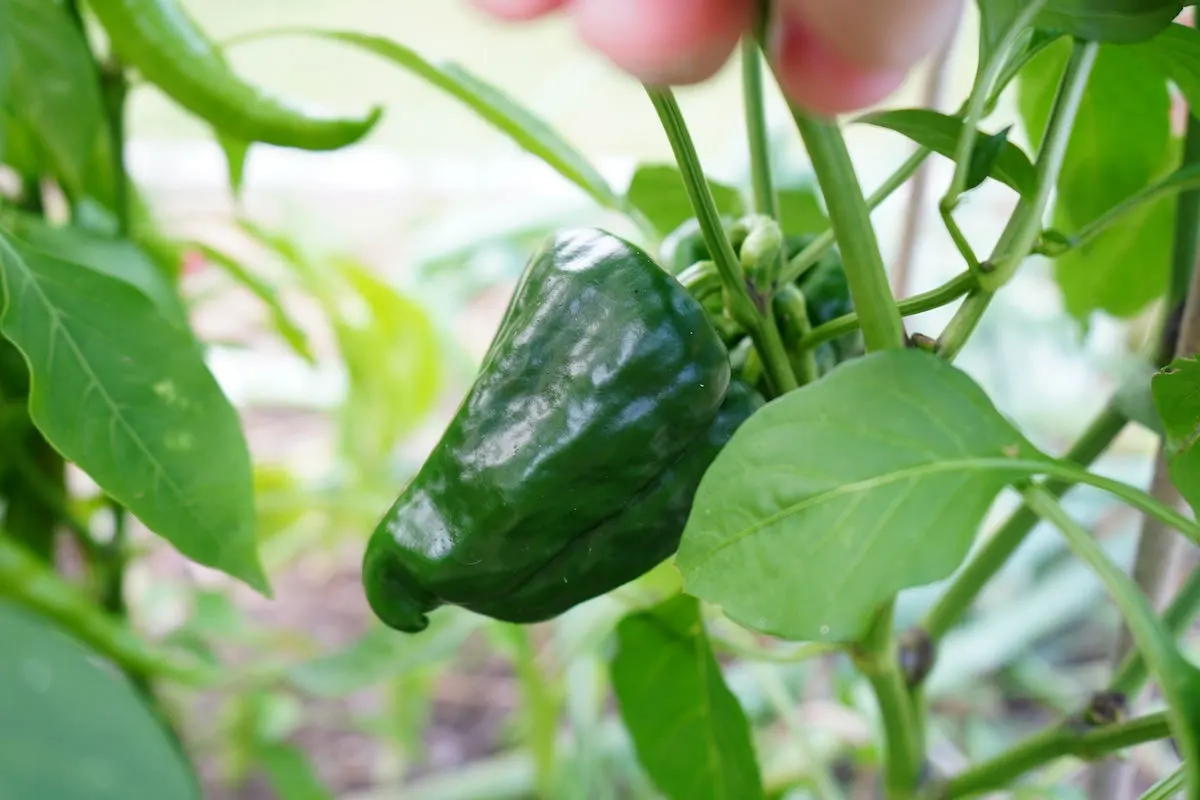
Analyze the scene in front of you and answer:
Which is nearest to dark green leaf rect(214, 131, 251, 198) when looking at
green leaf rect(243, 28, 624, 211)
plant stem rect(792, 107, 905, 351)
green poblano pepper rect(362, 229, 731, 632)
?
green leaf rect(243, 28, 624, 211)

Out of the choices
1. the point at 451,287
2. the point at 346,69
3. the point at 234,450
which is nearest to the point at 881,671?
the point at 234,450

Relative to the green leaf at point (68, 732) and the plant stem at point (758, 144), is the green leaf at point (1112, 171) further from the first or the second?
the green leaf at point (68, 732)

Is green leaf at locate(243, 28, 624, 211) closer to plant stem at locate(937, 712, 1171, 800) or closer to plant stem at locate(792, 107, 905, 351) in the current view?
plant stem at locate(792, 107, 905, 351)

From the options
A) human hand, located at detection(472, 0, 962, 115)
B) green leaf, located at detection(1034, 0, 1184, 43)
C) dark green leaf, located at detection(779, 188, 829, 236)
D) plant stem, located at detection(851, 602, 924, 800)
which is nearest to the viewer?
human hand, located at detection(472, 0, 962, 115)

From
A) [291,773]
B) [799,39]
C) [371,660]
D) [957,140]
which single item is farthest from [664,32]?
[291,773]

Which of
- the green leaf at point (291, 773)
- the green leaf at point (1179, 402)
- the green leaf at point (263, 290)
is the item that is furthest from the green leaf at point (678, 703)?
the green leaf at point (291, 773)

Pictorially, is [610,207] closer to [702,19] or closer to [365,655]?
[702,19]
